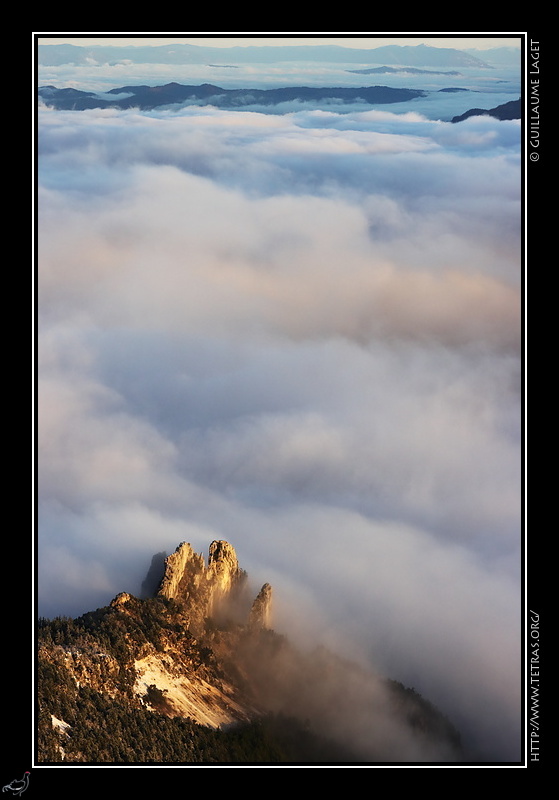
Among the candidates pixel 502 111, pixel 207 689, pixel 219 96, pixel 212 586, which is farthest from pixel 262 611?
pixel 502 111

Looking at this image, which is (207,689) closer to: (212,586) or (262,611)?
(212,586)

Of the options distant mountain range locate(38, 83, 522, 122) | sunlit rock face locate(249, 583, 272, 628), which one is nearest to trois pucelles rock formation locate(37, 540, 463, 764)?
sunlit rock face locate(249, 583, 272, 628)

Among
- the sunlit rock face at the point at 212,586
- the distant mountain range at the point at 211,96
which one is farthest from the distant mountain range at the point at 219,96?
the sunlit rock face at the point at 212,586

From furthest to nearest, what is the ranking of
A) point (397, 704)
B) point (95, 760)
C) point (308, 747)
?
1. point (397, 704)
2. point (308, 747)
3. point (95, 760)

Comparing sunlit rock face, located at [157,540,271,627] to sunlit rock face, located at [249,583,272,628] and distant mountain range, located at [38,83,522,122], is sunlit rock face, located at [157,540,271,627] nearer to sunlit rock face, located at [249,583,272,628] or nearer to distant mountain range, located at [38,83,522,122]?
sunlit rock face, located at [249,583,272,628]

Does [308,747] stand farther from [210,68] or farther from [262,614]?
[210,68]
